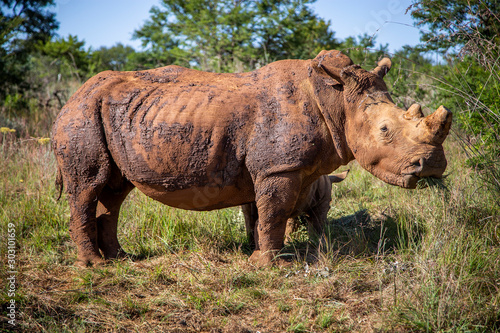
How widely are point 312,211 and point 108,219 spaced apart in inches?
84.4

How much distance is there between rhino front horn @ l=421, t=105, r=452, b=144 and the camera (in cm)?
312

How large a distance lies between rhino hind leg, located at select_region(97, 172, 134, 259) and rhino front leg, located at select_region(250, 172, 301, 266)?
1.40 metres

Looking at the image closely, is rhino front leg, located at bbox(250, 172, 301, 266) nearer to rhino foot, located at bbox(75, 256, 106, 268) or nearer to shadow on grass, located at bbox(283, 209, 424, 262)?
shadow on grass, located at bbox(283, 209, 424, 262)

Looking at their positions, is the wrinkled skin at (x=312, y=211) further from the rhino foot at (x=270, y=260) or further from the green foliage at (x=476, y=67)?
the green foliage at (x=476, y=67)

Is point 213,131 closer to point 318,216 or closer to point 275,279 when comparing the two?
point 275,279

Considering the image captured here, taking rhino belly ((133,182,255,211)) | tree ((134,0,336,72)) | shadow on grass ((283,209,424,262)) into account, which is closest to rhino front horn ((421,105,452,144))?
shadow on grass ((283,209,424,262))

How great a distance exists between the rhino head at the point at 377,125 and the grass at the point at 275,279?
379mm

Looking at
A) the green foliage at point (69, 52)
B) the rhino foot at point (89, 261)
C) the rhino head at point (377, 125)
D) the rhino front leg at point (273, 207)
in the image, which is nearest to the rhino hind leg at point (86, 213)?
the rhino foot at point (89, 261)

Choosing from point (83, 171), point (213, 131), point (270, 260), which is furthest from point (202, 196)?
point (83, 171)

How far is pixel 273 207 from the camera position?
140 inches

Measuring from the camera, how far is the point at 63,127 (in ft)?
12.4

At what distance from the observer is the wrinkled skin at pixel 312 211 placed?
453 cm

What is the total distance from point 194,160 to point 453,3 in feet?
13.4

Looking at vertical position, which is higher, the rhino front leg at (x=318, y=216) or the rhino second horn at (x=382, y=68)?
the rhino second horn at (x=382, y=68)
